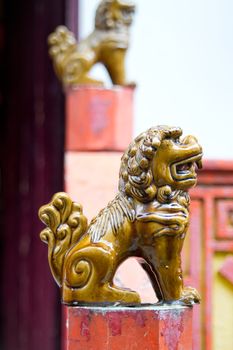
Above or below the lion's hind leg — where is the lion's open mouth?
above

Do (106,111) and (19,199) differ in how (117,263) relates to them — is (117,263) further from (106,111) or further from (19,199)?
(19,199)

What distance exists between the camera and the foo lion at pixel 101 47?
107 inches

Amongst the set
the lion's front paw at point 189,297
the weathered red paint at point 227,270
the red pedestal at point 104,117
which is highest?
the red pedestal at point 104,117

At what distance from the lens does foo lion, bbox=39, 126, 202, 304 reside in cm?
136

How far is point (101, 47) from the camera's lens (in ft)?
9.09

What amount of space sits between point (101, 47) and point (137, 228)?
4.86 ft

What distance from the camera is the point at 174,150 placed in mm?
1357

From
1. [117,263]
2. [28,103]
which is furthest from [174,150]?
[28,103]

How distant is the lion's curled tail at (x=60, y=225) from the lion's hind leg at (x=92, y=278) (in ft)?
0.11

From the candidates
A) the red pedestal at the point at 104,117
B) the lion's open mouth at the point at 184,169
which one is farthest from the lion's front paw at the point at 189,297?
the red pedestal at the point at 104,117

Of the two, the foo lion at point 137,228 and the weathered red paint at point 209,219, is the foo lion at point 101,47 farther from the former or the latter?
the foo lion at point 137,228

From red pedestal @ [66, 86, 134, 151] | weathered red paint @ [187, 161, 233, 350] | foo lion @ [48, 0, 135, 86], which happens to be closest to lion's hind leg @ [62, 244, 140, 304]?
weathered red paint @ [187, 161, 233, 350]

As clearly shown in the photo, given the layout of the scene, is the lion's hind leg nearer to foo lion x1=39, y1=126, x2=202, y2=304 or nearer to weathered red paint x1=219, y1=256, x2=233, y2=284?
foo lion x1=39, y1=126, x2=202, y2=304

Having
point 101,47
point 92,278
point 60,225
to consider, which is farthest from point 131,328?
point 101,47
